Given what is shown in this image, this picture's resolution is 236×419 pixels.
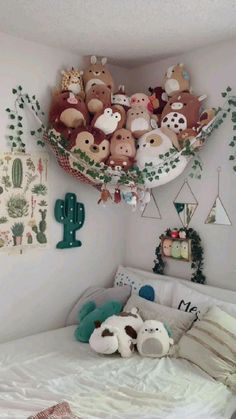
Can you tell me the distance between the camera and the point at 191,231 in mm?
2686

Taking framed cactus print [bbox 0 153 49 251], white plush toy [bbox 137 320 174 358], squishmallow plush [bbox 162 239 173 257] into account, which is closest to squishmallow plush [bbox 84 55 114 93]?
framed cactus print [bbox 0 153 49 251]

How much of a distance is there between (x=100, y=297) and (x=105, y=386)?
0.89 m

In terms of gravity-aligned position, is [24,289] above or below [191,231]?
A: below

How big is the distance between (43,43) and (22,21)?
14.2 inches

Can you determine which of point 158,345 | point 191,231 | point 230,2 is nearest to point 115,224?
point 191,231

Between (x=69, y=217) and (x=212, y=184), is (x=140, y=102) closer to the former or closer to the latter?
(x=212, y=184)

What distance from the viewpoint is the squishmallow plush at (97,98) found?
2.58 metres

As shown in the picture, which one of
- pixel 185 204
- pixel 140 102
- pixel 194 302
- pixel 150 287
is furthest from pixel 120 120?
pixel 194 302

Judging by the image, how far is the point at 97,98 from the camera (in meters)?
2.58

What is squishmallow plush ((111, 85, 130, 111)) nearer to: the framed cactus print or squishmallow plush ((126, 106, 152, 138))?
squishmallow plush ((126, 106, 152, 138))

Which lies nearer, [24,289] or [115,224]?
[24,289]

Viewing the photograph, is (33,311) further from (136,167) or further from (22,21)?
(22,21)

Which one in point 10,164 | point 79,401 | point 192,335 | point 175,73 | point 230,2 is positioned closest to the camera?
point 79,401

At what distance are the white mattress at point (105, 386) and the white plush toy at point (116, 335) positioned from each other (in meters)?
0.05
